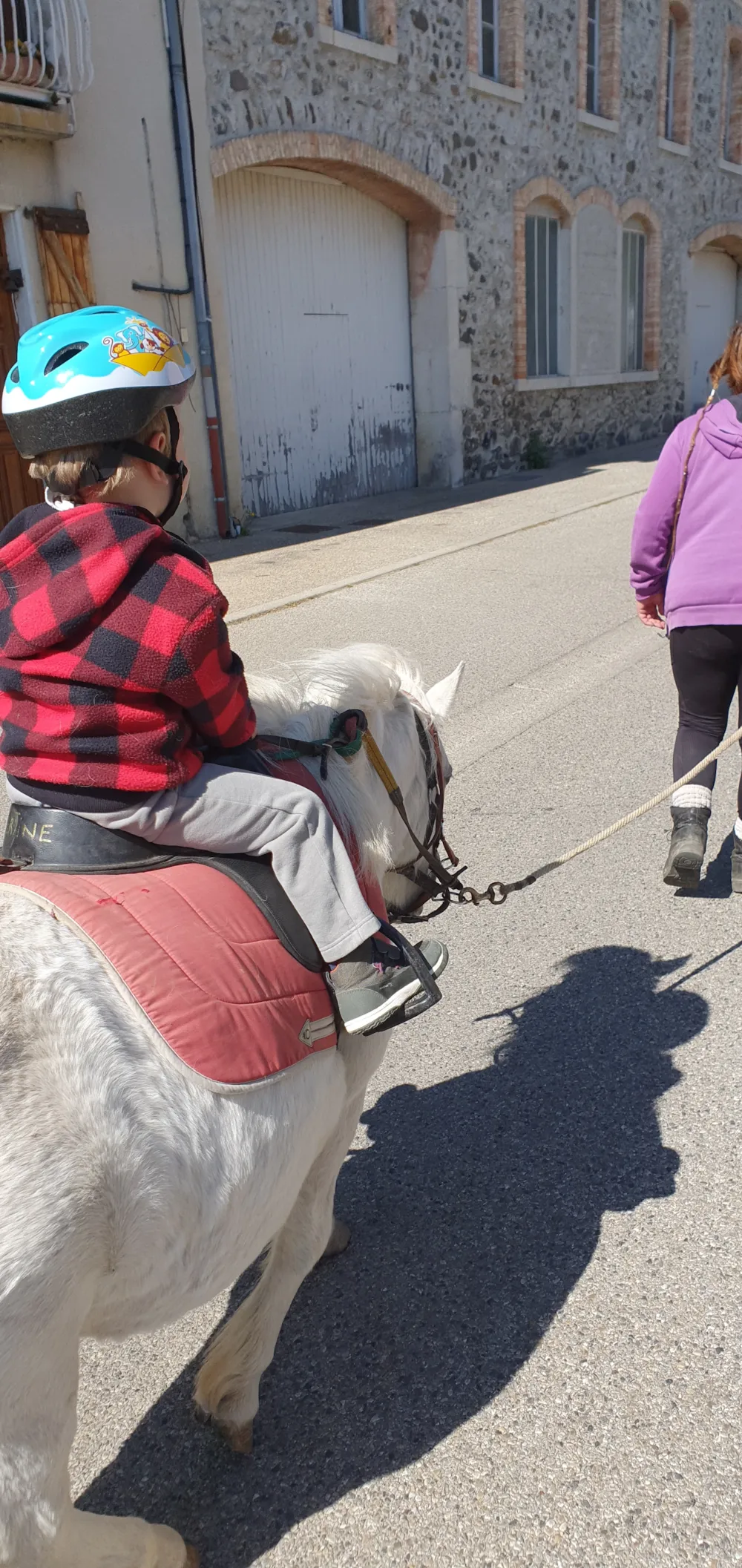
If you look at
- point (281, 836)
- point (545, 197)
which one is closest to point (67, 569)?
point (281, 836)

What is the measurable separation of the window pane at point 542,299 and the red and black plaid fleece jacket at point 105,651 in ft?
56.7

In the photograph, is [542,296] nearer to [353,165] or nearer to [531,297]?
[531,297]

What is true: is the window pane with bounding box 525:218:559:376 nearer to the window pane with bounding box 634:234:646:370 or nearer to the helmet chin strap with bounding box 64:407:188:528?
the window pane with bounding box 634:234:646:370

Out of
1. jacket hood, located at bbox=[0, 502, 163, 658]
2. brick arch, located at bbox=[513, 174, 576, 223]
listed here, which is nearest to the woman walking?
jacket hood, located at bbox=[0, 502, 163, 658]

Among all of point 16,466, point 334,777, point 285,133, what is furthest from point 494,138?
point 334,777

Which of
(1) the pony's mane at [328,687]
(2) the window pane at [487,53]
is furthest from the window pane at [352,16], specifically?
(1) the pony's mane at [328,687]

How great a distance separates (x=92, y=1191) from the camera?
4.95 feet

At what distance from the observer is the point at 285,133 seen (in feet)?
38.7

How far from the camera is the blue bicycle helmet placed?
1.85 m

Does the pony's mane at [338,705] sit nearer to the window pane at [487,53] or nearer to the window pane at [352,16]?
the window pane at [352,16]

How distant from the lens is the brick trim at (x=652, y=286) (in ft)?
64.9

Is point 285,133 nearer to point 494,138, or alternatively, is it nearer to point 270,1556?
point 494,138

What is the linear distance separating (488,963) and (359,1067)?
1.66m

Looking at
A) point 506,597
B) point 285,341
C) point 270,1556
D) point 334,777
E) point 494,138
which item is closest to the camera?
point 270,1556
